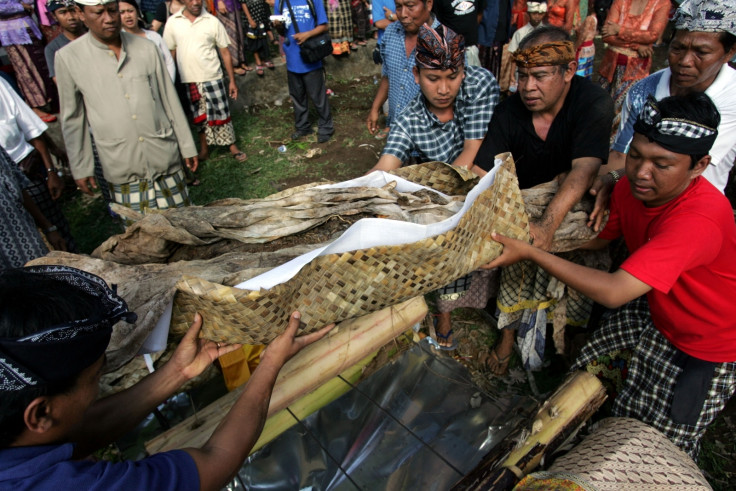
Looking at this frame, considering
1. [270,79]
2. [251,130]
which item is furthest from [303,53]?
[270,79]

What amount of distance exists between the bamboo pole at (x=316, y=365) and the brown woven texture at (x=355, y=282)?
722 mm

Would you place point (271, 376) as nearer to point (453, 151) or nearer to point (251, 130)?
point (453, 151)

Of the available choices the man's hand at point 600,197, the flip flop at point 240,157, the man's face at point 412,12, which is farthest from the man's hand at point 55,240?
the man's hand at point 600,197

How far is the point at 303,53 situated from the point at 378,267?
5275 mm

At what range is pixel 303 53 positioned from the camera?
6.03 meters

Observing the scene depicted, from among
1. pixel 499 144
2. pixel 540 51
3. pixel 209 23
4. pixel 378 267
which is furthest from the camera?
pixel 209 23

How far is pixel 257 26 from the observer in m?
7.74

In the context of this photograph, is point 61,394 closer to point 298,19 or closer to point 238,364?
point 238,364

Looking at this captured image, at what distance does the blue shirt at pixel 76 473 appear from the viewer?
0.96 meters

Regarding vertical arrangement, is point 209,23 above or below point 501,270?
above

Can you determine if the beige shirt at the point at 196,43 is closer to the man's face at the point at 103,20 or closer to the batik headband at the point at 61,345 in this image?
the man's face at the point at 103,20

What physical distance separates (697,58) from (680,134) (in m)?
0.99

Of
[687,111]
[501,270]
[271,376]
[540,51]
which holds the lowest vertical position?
[501,270]

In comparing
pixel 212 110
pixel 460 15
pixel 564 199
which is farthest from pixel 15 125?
pixel 460 15
